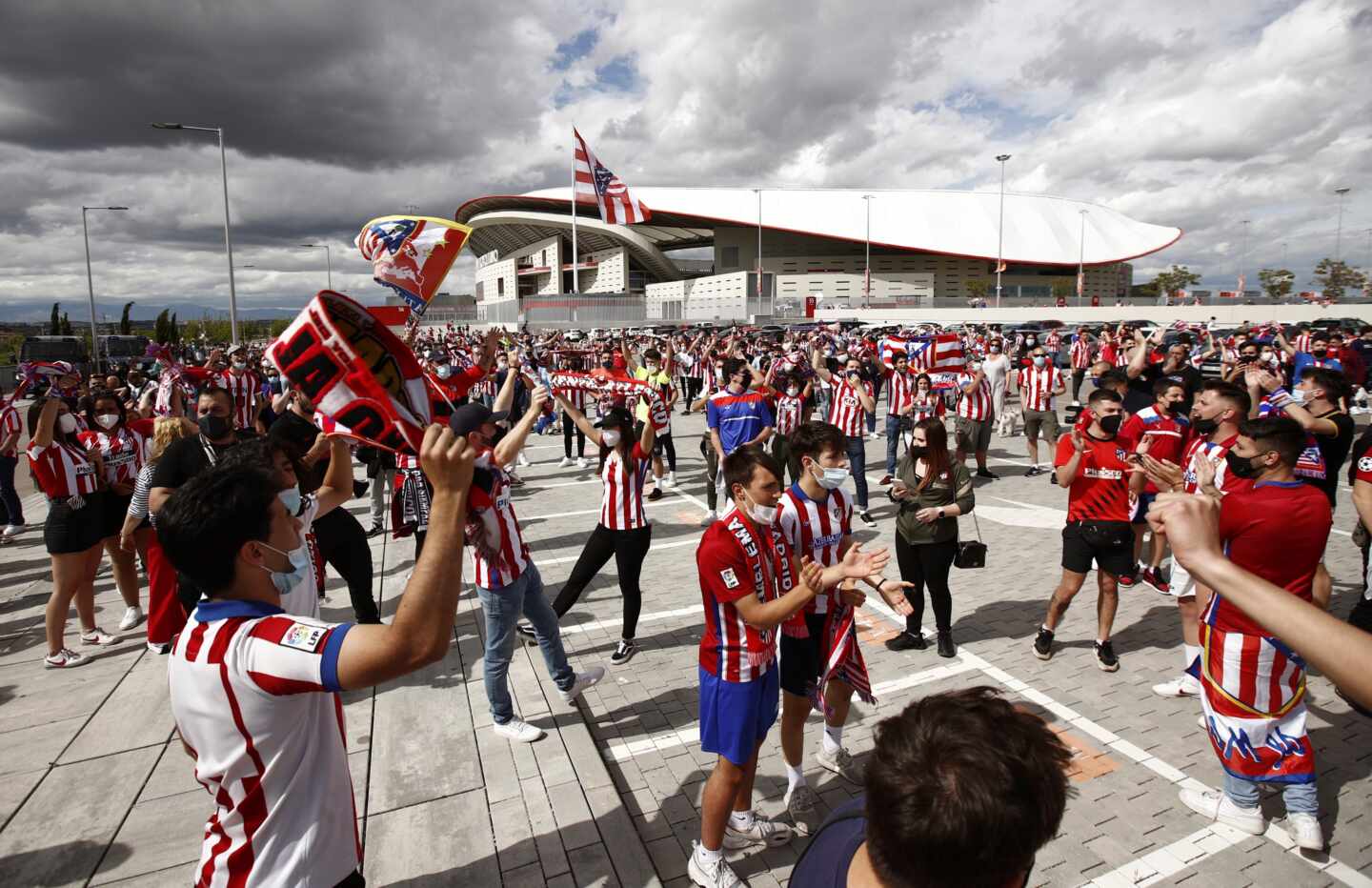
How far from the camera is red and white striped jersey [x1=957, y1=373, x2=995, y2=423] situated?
34.6 ft

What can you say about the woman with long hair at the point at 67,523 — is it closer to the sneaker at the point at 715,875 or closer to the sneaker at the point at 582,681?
the sneaker at the point at 582,681

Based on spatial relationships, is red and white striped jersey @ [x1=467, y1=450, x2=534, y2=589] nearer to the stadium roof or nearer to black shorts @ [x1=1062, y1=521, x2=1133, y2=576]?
black shorts @ [x1=1062, y1=521, x2=1133, y2=576]

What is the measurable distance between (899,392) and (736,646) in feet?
28.7

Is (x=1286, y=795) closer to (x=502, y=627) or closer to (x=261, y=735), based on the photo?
(x=502, y=627)

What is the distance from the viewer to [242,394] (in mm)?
11484

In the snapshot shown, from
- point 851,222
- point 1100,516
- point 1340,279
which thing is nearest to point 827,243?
point 851,222

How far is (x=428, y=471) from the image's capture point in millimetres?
1620

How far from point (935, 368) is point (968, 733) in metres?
8.61

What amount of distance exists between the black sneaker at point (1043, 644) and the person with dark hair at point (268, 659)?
4.75m

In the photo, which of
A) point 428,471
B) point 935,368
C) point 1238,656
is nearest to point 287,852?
point 428,471

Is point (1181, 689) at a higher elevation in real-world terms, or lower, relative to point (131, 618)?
lower

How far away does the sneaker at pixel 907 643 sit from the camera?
5320 millimetres

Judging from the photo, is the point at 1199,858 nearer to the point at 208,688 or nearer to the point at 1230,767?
the point at 1230,767

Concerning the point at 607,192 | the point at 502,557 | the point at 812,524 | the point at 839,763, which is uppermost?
the point at 607,192
